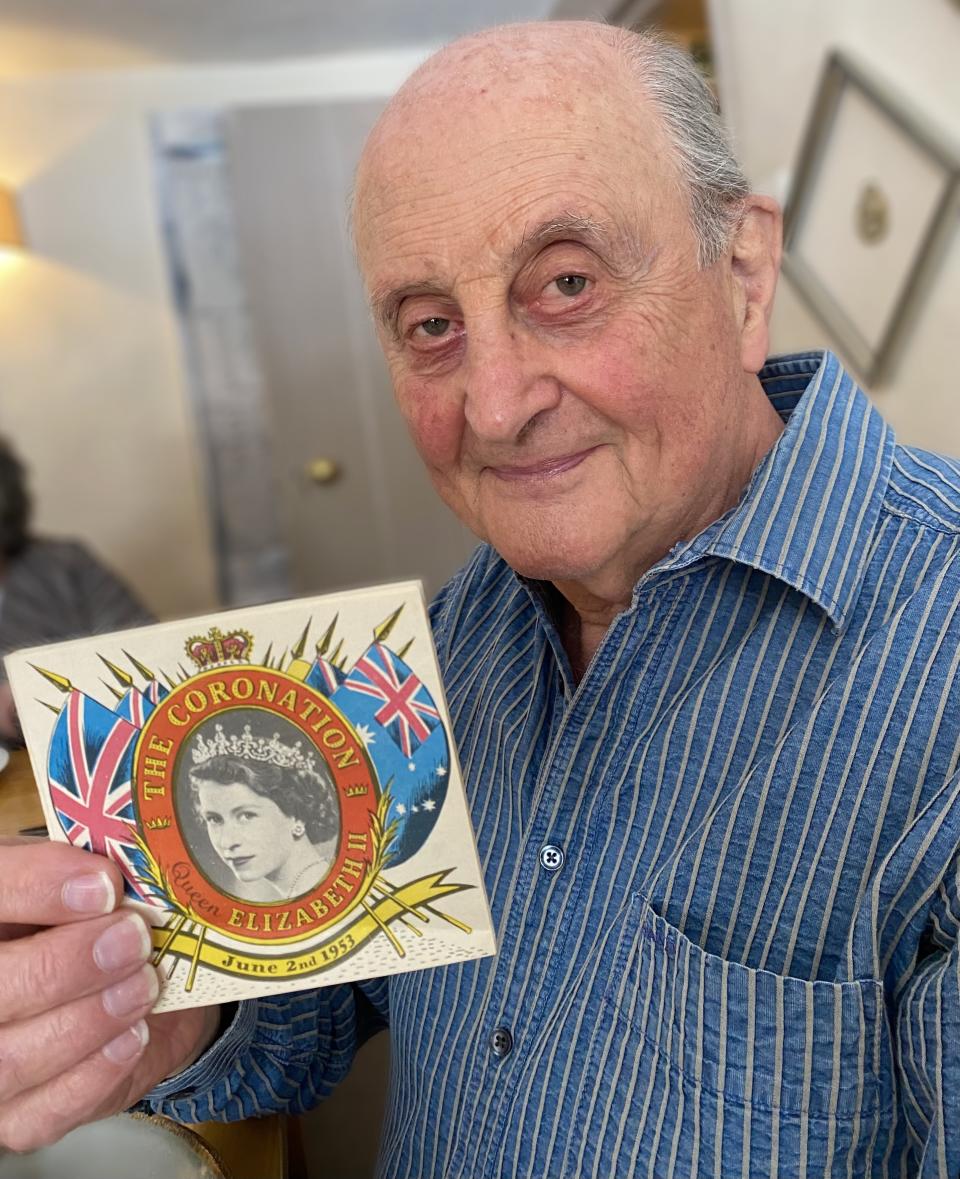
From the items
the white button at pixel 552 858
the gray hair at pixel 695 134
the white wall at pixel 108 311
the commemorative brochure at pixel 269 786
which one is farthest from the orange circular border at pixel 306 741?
the white wall at pixel 108 311

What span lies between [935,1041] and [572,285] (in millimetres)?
543

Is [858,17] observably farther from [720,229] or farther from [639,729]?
[639,729]

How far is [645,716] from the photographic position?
0.79m

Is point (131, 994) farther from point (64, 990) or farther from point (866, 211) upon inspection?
point (866, 211)

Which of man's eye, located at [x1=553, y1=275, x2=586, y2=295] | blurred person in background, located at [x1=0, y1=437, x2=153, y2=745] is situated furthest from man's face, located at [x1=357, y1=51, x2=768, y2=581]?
blurred person in background, located at [x1=0, y1=437, x2=153, y2=745]

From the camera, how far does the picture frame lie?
1.64 metres

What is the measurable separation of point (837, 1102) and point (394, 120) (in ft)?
2.43

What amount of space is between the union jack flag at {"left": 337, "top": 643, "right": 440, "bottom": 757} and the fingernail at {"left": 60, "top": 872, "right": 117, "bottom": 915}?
18 centimetres

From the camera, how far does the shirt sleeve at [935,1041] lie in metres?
0.59

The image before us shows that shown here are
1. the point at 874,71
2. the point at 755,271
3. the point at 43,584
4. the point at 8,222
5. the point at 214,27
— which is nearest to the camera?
the point at 755,271

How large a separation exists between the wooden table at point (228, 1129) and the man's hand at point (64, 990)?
0.07m

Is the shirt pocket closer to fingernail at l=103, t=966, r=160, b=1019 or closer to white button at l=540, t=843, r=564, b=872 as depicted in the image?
white button at l=540, t=843, r=564, b=872

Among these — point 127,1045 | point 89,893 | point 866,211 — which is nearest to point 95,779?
point 89,893

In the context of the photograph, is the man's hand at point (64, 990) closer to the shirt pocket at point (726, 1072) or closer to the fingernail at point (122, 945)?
the fingernail at point (122, 945)
